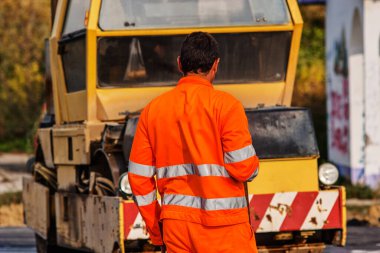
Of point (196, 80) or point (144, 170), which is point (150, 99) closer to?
point (144, 170)

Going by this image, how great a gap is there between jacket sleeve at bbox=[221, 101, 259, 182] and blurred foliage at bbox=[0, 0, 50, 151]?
3062 cm

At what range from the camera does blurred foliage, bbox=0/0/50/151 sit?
125 feet

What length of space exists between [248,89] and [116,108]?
4.11 feet

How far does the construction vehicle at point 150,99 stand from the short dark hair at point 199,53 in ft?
11.1

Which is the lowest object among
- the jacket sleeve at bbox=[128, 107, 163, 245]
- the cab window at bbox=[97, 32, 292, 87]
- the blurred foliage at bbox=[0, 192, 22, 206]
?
the blurred foliage at bbox=[0, 192, 22, 206]

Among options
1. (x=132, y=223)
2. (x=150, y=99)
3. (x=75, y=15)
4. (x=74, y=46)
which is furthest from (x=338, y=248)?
(x=132, y=223)

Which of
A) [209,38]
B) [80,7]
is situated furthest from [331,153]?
[209,38]

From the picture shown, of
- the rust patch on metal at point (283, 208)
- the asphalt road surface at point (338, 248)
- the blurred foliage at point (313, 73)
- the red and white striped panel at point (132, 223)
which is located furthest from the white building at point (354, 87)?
the red and white striped panel at point (132, 223)

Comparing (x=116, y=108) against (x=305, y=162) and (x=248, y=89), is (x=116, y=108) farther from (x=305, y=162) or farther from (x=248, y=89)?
(x=305, y=162)

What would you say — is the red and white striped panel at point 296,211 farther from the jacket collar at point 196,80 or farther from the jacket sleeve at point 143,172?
the jacket collar at point 196,80

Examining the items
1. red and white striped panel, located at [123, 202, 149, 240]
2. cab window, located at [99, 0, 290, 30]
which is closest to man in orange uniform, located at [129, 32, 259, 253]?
red and white striped panel, located at [123, 202, 149, 240]

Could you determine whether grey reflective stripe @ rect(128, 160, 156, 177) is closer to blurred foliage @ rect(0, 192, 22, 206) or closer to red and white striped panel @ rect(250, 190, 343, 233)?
red and white striped panel @ rect(250, 190, 343, 233)

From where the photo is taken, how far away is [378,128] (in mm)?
20781

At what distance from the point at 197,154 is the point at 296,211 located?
367cm
